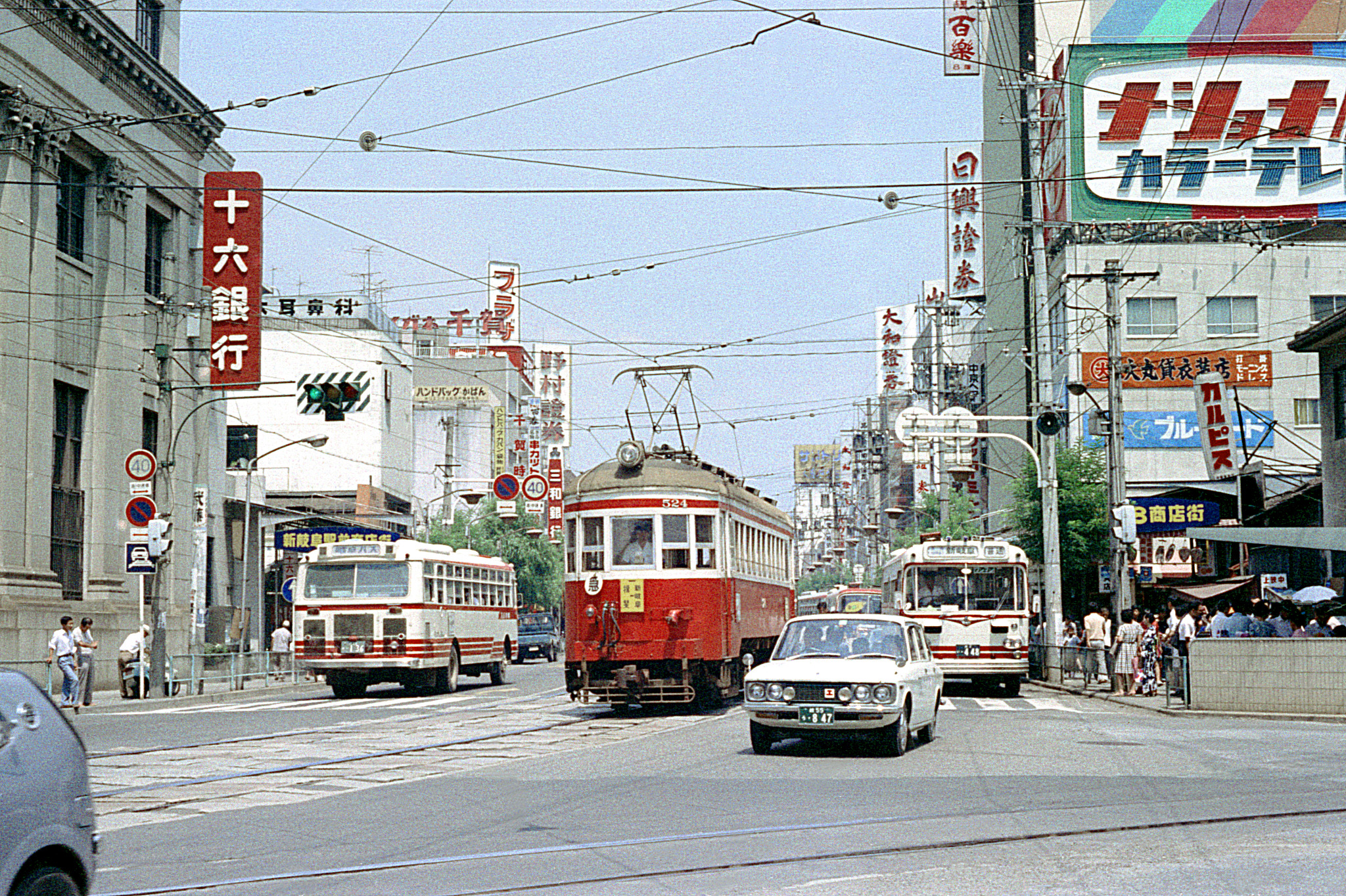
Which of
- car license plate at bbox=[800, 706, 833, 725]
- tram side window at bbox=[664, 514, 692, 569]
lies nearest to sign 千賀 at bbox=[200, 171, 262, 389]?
tram side window at bbox=[664, 514, 692, 569]

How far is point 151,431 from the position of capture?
42.0m

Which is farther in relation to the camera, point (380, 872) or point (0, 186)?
point (0, 186)

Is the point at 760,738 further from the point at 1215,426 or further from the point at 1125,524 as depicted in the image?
the point at 1215,426

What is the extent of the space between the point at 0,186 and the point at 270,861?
27.6 metres

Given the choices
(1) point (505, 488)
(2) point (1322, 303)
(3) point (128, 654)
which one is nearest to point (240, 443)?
(1) point (505, 488)

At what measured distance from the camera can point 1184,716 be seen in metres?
24.2

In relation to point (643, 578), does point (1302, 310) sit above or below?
above

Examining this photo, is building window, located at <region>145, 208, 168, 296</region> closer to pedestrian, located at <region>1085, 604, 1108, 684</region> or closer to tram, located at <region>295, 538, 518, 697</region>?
tram, located at <region>295, 538, 518, 697</region>

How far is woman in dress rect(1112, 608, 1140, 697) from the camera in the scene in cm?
3002

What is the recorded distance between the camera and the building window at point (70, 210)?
36.2 metres

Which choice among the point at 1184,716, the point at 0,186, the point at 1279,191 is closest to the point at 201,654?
the point at 0,186

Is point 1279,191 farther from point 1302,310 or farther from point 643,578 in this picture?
point 643,578

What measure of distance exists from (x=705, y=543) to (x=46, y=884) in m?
17.7

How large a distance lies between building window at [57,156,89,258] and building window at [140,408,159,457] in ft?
18.4
